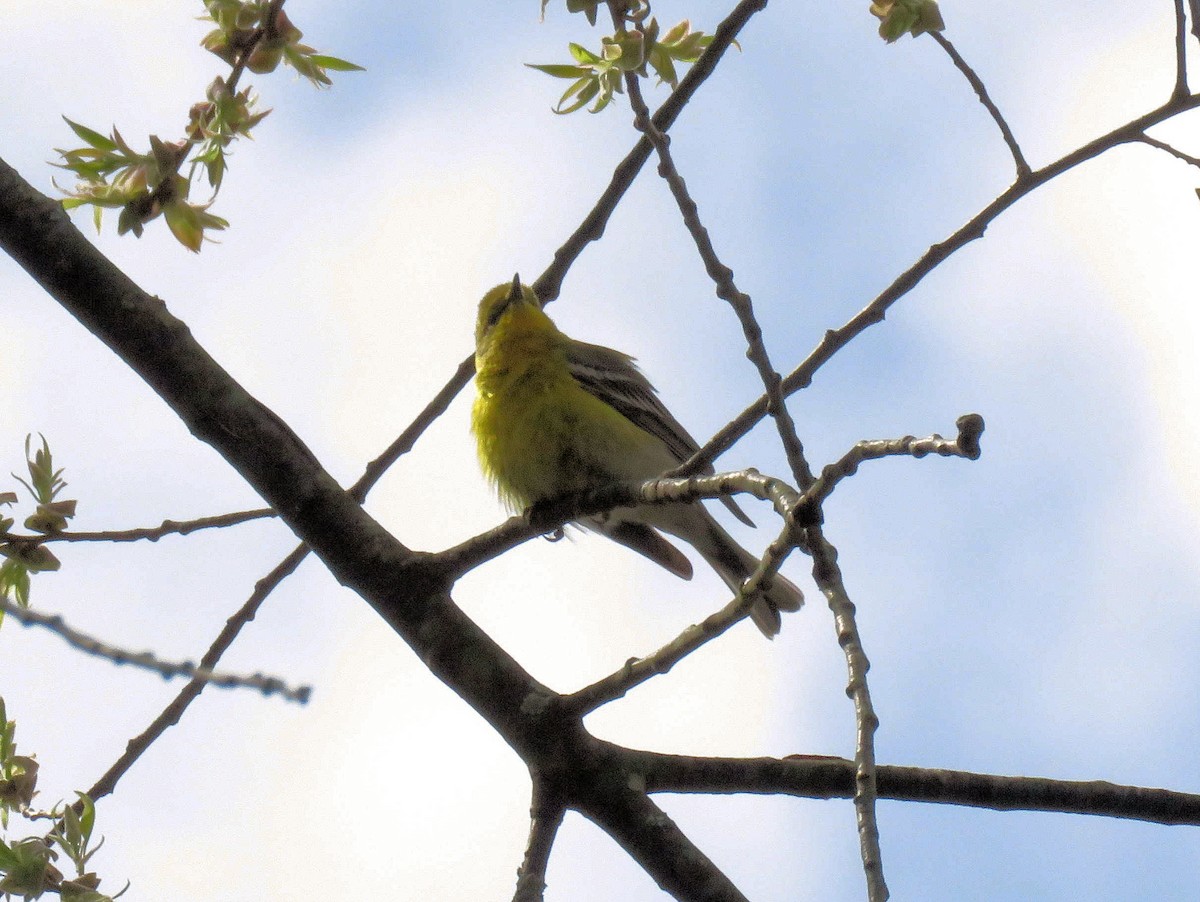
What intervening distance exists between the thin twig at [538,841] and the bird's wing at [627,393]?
3.37 m

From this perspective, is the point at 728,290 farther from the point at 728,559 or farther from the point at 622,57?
the point at 728,559

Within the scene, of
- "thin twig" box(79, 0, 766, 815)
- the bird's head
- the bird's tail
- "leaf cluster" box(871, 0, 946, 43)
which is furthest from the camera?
the bird's head

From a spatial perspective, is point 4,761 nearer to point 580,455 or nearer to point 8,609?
point 8,609

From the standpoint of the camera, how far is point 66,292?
364 centimetres

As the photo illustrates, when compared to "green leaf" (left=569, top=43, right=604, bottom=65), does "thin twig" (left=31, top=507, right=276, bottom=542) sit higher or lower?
lower

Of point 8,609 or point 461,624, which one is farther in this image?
point 461,624

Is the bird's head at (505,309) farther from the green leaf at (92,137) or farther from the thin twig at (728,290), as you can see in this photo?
the thin twig at (728,290)

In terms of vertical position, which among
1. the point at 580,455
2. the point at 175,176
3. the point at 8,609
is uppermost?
the point at 580,455

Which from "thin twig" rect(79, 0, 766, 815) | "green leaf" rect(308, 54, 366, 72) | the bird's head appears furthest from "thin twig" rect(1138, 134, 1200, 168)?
the bird's head

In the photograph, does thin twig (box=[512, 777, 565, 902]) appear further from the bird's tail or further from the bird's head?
the bird's head

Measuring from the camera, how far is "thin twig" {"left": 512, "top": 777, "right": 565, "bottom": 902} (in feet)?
10.9

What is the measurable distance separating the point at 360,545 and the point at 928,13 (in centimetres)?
210

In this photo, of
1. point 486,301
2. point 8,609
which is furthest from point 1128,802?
point 486,301

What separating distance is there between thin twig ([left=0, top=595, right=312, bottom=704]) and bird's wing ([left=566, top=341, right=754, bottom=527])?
4.87 meters
